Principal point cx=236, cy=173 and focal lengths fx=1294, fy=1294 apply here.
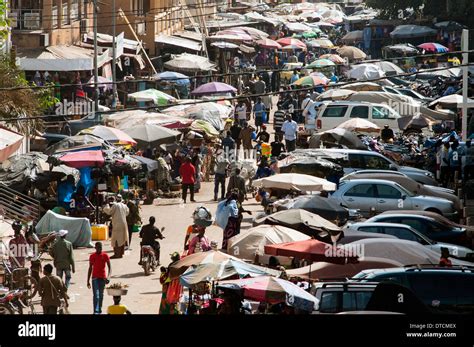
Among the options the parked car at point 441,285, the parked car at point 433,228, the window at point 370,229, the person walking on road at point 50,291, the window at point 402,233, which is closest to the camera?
the parked car at point 441,285

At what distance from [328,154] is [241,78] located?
2551cm

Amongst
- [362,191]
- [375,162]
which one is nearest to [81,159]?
[362,191]

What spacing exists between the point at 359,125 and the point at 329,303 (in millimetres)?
19892

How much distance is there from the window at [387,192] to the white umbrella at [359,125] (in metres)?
8.35

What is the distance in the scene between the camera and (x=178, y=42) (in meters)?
59.7

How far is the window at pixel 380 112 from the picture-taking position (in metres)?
37.1

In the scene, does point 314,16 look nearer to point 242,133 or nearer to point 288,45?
point 288,45

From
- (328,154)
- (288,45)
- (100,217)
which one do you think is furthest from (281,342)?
(288,45)

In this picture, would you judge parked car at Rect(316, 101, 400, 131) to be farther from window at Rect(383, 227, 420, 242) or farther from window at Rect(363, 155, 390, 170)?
window at Rect(383, 227, 420, 242)

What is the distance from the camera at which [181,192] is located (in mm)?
29734

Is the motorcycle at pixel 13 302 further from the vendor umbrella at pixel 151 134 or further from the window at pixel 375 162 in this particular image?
the window at pixel 375 162

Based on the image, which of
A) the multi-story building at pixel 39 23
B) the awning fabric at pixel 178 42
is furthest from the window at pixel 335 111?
the awning fabric at pixel 178 42

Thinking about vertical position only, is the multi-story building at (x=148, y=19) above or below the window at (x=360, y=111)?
above

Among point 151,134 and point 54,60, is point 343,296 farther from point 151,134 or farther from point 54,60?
point 54,60
